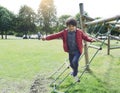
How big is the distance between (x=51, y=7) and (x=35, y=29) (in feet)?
31.2

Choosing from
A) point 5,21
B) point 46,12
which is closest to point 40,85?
point 5,21

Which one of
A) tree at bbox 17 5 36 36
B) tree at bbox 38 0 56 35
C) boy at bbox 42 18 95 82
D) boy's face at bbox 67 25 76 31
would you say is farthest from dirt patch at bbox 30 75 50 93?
tree at bbox 38 0 56 35

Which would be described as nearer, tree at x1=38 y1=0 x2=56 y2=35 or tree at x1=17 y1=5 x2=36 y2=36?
tree at x1=17 y1=5 x2=36 y2=36

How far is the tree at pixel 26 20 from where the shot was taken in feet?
288

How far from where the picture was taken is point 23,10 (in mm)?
92875

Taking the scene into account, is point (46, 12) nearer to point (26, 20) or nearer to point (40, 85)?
point (26, 20)

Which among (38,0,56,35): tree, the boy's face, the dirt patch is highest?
(38,0,56,35): tree

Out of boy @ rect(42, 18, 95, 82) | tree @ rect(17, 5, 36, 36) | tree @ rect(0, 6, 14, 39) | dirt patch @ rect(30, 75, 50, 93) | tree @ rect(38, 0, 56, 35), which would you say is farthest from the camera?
tree @ rect(38, 0, 56, 35)

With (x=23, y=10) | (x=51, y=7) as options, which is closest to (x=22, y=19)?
(x=23, y=10)

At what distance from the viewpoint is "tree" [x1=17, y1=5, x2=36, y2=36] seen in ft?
288

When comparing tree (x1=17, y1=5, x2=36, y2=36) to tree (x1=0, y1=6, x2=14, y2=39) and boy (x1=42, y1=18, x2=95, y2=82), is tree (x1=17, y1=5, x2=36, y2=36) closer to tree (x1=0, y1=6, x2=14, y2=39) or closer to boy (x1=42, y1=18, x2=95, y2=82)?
tree (x1=0, y1=6, x2=14, y2=39)

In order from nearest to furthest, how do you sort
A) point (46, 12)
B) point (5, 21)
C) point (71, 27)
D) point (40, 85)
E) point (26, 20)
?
point (71, 27), point (40, 85), point (5, 21), point (26, 20), point (46, 12)

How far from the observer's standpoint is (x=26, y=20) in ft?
294

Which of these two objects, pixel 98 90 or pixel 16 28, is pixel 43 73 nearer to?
pixel 98 90
